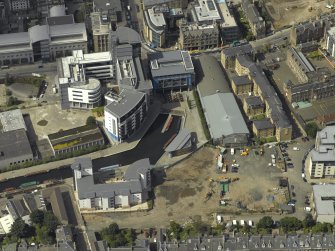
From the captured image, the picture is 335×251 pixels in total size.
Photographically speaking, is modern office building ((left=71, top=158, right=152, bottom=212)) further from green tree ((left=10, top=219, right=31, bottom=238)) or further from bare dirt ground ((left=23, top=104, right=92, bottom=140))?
bare dirt ground ((left=23, top=104, right=92, bottom=140))

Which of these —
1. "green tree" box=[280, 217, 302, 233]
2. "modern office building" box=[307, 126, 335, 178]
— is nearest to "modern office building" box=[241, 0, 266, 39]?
"modern office building" box=[307, 126, 335, 178]

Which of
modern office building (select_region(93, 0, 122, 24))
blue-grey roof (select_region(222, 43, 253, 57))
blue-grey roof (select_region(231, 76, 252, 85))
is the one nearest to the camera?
blue-grey roof (select_region(231, 76, 252, 85))

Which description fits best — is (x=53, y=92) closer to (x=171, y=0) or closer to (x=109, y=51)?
(x=109, y=51)

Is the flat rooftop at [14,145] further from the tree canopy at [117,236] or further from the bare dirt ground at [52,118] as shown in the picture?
the tree canopy at [117,236]

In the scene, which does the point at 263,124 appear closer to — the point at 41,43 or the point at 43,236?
the point at 43,236

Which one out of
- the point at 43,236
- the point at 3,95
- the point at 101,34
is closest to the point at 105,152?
the point at 43,236

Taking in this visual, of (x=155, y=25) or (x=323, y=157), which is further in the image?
(x=155, y=25)
